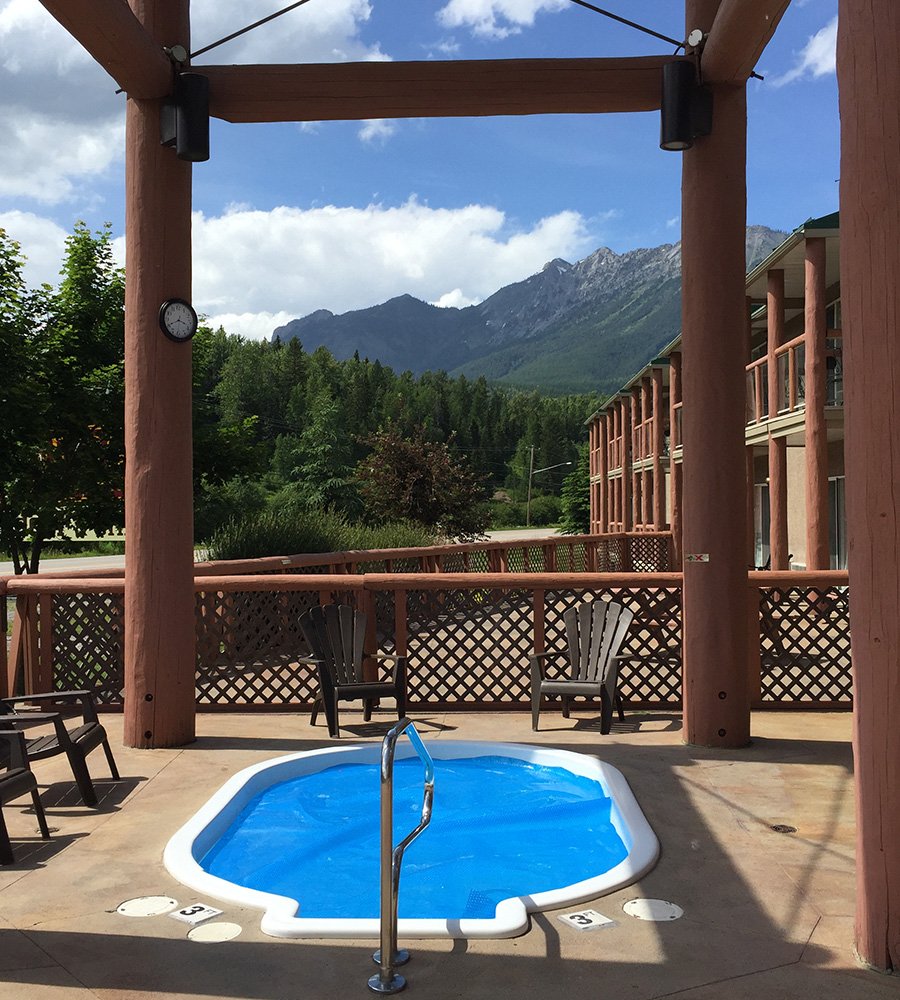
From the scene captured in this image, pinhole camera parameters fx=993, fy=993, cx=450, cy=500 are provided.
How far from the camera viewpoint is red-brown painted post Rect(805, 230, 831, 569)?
12.2 m

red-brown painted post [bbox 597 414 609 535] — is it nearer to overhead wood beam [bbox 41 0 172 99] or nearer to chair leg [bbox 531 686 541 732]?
chair leg [bbox 531 686 541 732]

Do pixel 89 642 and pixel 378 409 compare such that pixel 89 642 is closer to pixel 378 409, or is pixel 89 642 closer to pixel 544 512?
pixel 544 512

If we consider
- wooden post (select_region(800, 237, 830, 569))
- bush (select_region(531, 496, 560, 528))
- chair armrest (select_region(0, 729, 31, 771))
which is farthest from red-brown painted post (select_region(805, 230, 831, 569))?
bush (select_region(531, 496, 560, 528))

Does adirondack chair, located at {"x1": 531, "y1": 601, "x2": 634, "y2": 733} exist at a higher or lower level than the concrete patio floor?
higher

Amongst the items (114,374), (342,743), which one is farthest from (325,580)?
(114,374)

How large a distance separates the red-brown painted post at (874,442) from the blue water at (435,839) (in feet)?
5.47

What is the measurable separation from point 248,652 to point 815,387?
25.7 ft

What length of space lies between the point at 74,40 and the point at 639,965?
216 inches

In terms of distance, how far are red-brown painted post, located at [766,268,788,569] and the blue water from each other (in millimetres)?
8925

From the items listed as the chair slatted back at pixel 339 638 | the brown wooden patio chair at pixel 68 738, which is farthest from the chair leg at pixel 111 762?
the chair slatted back at pixel 339 638

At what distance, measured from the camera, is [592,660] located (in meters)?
7.21

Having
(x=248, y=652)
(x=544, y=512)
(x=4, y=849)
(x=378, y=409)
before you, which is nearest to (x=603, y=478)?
(x=248, y=652)

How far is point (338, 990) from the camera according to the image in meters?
3.04

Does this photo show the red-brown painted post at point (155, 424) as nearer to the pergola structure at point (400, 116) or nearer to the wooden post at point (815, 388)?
the pergola structure at point (400, 116)
